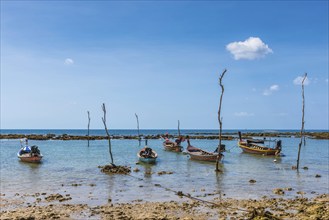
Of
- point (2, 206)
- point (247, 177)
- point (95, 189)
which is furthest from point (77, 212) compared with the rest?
point (247, 177)

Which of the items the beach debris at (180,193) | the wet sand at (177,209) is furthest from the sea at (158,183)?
the wet sand at (177,209)

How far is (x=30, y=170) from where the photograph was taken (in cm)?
3095

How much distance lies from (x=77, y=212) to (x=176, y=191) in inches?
274

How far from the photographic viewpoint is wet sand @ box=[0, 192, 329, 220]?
1422cm

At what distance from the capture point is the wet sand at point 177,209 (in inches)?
560

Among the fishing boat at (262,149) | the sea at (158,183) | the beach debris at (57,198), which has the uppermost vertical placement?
the fishing boat at (262,149)

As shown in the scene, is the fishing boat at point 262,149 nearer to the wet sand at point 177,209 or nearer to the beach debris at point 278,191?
the beach debris at point 278,191

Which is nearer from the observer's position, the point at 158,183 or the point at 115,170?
the point at 158,183

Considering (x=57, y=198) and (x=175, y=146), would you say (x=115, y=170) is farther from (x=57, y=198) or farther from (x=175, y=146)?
(x=175, y=146)

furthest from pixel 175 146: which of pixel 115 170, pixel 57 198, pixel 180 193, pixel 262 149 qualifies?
pixel 57 198

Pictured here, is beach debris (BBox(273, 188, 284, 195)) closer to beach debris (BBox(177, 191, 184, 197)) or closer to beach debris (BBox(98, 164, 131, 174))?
beach debris (BBox(177, 191, 184, 197))

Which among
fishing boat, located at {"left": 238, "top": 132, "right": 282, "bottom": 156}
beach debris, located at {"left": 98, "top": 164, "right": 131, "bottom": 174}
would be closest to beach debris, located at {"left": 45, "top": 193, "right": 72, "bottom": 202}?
beach debris, located at {"left": 98, "top": 164, "right": 131, "bottom": 174}

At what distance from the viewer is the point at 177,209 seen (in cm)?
1573

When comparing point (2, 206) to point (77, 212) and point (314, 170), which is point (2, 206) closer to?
point (77, 212)
